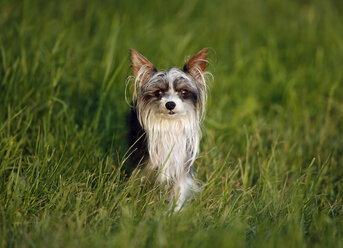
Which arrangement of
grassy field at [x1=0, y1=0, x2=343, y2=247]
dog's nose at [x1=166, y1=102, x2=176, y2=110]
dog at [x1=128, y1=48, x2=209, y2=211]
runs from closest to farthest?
grassy field at [x1=0, y1=0, x2=343, y2=247] < dog's nose at [x1=166, y1=102, x2=176, y2=110] < dog at [x1=128, y1=48, x2=209, y2=211]

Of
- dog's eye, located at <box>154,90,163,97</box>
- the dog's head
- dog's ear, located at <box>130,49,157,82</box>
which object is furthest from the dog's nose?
dog's ear, located at <box>130,49,157,82</box>

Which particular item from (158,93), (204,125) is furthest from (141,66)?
(204,125)

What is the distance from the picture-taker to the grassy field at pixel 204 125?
9.07 ft

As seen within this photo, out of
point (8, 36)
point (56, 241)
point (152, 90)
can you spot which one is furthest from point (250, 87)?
point (56, 241)

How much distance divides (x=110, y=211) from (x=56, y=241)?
0.54 metres

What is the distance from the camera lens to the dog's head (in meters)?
3.18

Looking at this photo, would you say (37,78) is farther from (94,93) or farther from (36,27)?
(36,27)

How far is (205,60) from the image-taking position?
3219 millimetres

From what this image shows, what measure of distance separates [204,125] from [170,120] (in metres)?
1.49

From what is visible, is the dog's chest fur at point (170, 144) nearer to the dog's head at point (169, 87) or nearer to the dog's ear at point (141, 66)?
the dog's head at point (169, 87)

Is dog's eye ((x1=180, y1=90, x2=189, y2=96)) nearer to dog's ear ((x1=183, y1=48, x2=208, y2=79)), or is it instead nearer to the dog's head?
the dog's head

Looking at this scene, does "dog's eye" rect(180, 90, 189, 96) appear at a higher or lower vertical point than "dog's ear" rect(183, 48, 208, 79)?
lower

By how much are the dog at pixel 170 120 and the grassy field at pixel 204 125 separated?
20 cm

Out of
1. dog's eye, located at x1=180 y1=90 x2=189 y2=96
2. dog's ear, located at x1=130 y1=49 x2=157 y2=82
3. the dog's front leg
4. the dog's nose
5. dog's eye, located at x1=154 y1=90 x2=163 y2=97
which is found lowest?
the dog's front leg
